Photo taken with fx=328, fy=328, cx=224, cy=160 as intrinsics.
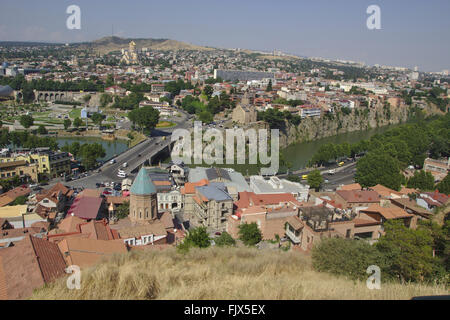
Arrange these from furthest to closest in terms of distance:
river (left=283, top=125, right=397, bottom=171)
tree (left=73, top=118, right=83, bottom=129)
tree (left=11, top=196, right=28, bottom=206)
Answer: tree (left=73, top=118, right=83, bottom=129) < river (left=283, top=125, right=397, bottom=171) < tree (left=11, top=196, right=28, bottom=206)

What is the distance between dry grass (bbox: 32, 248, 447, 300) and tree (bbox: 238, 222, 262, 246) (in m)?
4.73

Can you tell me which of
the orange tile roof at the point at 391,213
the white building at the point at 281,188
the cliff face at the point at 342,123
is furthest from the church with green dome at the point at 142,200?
the cliff face at the point at 342,123

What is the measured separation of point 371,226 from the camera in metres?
9.95

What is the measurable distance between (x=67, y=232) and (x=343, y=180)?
14048mm

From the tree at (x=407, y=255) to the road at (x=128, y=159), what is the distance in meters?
12.2

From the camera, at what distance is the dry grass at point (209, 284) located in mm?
3316

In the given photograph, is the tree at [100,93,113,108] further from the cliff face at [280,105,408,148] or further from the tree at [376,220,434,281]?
the tree at [376,220,434,281]

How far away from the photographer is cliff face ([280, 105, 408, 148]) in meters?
29.3

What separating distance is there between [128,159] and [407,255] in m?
16.1

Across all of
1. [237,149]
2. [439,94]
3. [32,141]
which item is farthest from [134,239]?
[439,94]

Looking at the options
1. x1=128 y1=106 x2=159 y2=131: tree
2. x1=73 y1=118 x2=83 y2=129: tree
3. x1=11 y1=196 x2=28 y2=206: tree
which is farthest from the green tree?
x1=73 y1=118 x2=83 y2=129: tree

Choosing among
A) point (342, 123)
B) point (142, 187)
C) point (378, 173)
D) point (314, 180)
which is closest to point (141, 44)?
point (342, 123)

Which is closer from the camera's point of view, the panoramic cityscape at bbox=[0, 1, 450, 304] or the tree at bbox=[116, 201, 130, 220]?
the panoramic cityscape at bbox=[0, 1, 450, 304]
